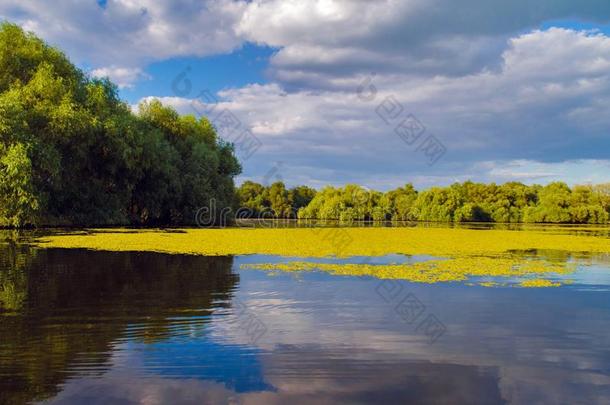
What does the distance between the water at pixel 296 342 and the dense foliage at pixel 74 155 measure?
1942 centimetres

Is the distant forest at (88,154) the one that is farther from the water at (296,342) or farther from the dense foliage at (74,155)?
the water at (296,342)

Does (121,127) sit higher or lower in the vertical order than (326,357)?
higher

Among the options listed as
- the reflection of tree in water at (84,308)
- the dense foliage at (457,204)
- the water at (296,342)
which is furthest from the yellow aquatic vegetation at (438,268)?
the dense foliage at (457,204)

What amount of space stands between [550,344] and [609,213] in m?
93.4

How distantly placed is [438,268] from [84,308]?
10.3 meters

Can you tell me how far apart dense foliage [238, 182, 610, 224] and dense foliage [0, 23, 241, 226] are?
4438 centimetres

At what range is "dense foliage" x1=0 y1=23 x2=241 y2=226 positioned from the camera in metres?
28.0

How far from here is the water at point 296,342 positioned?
15.9 feet

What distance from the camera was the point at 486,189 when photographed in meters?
95.6

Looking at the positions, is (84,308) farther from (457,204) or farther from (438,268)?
(457,204)

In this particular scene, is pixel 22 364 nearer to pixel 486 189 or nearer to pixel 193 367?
pixel 193 367

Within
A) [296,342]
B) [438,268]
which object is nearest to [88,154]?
[438,268]

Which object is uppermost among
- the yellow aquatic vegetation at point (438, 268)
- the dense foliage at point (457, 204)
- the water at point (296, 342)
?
the dense foliage at point (457, 204)

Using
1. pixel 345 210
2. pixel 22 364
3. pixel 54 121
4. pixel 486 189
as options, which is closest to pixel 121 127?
pixel 54 121
